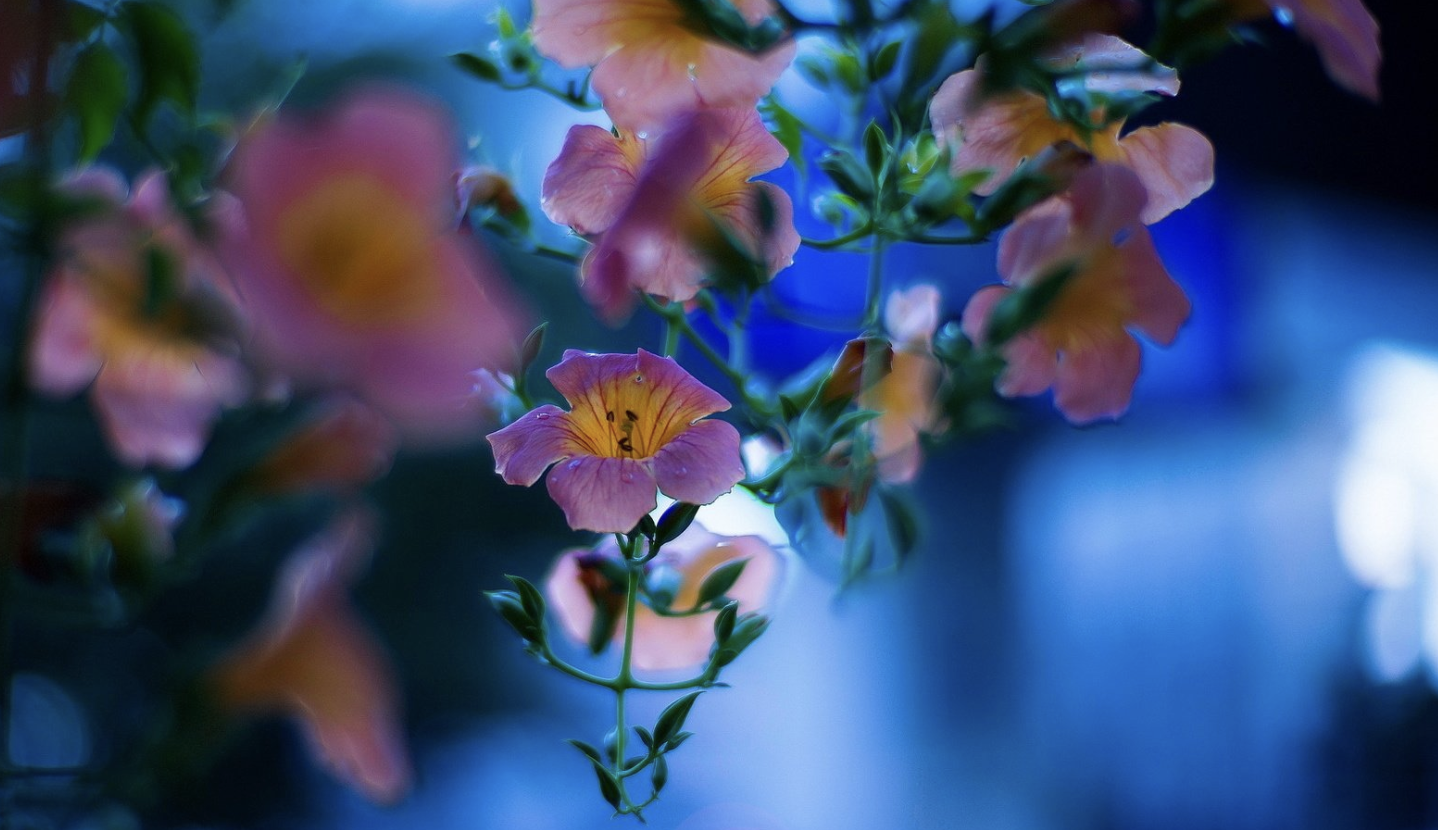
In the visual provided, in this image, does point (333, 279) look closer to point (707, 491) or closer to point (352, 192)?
point (352, 192)

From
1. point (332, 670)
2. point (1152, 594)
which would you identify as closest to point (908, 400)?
point (332, 670)

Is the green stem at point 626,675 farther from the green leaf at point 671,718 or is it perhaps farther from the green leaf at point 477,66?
the green leaf at point 477,66

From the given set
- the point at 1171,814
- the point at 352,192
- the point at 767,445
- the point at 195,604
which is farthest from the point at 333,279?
the point at 1171,814

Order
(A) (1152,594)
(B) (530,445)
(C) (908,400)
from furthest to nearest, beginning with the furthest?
1. (A) (1152,594)
2. (C) (908,400)
3. (B) (530,445)

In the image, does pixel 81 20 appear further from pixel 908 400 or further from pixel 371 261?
pixel 908 400

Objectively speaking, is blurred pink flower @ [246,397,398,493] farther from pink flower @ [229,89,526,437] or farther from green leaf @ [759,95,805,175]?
green leaf @ [759,95,805,175]

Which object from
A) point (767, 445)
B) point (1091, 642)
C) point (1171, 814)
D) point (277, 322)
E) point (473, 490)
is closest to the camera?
point (277, 322)
